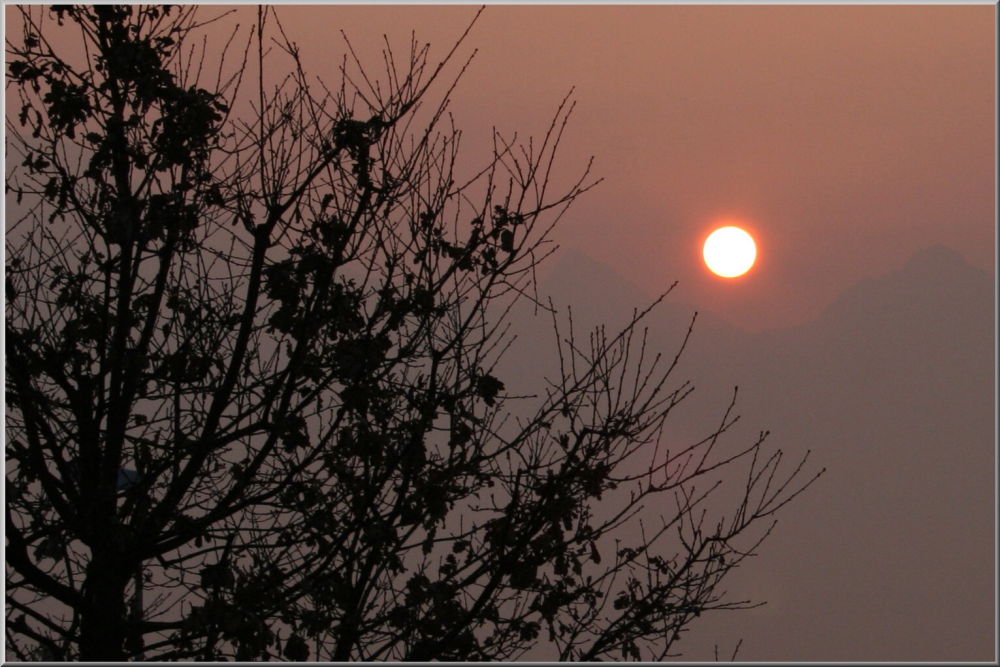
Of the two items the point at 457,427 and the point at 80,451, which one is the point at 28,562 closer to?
the point at 80,451

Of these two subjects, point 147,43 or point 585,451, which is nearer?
point 585,451

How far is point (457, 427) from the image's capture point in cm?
698

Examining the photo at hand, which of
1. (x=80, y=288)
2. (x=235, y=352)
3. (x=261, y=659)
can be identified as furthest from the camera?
(x=80, y=288)

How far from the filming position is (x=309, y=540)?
279 inches

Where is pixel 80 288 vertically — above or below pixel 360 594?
above

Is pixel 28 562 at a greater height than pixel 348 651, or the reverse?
pixel 28 562

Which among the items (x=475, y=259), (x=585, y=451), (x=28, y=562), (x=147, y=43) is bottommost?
(x=28, y=562)

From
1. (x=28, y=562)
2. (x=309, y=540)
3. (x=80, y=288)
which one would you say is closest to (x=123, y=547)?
(x=28, y=562)

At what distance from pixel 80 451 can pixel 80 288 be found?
1244 mm

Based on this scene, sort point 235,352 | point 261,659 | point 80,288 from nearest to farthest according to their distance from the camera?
point 261,659 → point 235,352 → point 80,288

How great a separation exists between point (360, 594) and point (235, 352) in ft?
5.74

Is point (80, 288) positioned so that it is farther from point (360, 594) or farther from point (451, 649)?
point (451, 649)

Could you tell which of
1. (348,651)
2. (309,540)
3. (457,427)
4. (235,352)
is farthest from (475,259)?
(348,651)

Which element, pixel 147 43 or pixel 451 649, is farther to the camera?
pixel 147 43
